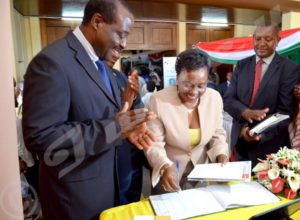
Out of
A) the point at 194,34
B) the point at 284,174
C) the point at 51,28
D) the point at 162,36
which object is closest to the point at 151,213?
the point at 284,174

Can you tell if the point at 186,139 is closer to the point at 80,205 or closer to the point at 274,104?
the point at 80,205

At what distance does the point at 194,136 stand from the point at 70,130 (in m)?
0.67

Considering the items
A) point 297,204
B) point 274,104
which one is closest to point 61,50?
point 297,204

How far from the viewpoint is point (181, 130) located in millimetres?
1313

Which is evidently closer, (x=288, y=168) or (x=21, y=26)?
(x=288, y=168)

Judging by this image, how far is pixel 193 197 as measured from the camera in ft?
3.66

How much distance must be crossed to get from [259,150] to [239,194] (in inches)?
30.7

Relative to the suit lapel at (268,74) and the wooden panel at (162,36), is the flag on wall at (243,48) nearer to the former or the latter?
the suit lapel at (268,74)

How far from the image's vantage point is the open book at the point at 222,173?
111cm

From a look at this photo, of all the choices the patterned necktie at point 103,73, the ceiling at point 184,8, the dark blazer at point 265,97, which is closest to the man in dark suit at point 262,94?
the dark blazer at point 265,97

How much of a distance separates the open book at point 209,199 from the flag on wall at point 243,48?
5.79 ft

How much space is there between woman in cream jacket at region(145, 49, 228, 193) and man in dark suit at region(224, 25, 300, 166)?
0.43 m

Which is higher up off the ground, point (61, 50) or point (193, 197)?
point (61, 50)

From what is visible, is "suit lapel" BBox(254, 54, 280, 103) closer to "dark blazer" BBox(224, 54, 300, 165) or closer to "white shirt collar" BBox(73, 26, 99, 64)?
"dark blazer" BBox(224, 54, 300, 165)
